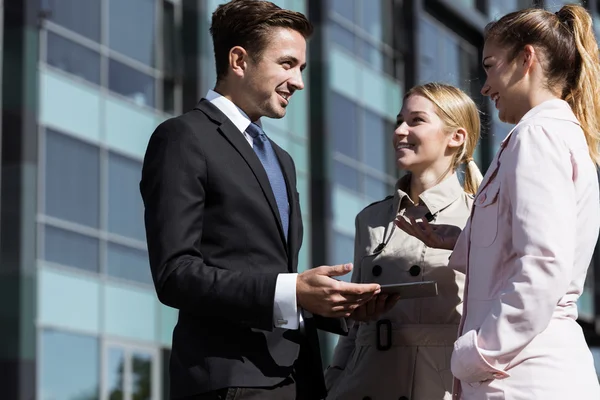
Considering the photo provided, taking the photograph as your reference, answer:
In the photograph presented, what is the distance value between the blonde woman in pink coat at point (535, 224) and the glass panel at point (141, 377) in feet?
50.9

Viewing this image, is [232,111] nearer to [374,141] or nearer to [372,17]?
[374,141]

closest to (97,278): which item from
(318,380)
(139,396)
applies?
(139,396)

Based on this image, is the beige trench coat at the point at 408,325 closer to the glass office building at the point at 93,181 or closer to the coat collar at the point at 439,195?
the coat collar at the point at 439,195

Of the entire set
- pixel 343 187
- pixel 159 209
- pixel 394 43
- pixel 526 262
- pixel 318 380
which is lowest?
pixel 318 380

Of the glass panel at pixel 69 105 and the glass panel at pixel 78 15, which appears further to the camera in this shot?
the glass panel at pixel 78 15

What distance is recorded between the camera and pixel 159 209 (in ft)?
12.7

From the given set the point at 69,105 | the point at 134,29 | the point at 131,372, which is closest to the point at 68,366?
the point at 131,372

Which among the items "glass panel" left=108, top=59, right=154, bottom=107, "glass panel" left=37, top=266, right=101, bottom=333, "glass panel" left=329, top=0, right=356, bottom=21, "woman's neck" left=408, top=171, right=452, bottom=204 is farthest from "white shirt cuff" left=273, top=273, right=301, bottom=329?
"glass panel" left=329, top=0, right=356, bottom=21

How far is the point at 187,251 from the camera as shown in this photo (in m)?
3.82

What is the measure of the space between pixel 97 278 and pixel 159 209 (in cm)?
1477

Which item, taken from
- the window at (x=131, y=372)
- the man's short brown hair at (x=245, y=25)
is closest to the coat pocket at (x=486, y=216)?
the man's short brown hair at (x=245, y=25)

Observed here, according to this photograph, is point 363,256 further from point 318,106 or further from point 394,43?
point 394,43

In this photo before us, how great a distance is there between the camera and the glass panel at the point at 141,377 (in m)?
19.0

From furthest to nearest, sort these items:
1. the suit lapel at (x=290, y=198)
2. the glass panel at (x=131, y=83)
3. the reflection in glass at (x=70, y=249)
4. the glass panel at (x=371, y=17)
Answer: the glass panel at (x=371, y=17) → the glass panel at (x=131, y=83) → the reflection in glass at (x=70, y=249) → the suit lapel at (x=290, y=198)
